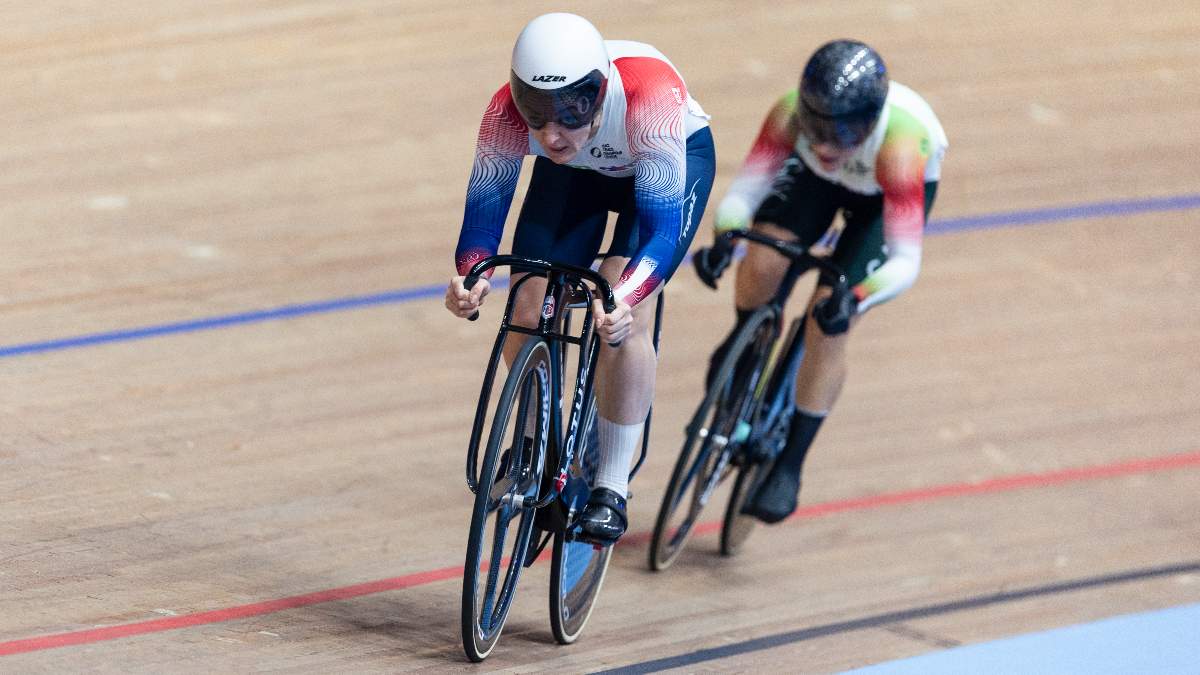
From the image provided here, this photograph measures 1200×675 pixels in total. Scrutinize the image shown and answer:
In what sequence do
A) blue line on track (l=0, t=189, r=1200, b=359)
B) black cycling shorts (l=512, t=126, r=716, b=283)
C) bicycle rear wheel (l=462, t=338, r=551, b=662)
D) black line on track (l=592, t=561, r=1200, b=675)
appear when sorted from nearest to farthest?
bicycle rear wheel (l=462, t=338, r=551, b=662) → black cycling shorts (l=512, t=126, r=716, b=283) → black line on track (l=592, t=561, r=1200, b=675) → blue line on track (l=0, t=189, r=1200, b=359)

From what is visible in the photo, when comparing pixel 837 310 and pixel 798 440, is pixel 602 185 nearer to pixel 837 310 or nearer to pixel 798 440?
pixel 837 310

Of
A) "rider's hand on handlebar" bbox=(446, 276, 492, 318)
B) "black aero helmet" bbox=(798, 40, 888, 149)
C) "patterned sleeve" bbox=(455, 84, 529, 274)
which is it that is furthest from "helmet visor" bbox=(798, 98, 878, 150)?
"rider's hand on handlebar" bbox=(446, 276, 492, 318)

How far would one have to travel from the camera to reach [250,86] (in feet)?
20.3

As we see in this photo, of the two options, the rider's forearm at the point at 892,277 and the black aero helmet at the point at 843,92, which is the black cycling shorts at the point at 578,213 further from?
the rider's forearm at the point at 892,277

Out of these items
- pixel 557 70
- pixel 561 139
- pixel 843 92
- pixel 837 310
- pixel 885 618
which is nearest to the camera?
pixel 557 70

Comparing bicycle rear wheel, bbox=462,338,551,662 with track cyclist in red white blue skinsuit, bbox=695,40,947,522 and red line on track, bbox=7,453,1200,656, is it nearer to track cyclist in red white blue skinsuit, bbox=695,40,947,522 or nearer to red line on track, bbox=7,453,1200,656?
red line on track, bbox=7,453,1200,656

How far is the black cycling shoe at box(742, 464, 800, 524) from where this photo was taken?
11.7ft

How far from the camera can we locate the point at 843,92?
3121 mm

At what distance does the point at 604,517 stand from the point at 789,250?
933 mm

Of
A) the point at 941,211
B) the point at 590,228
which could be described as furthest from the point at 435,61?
the point at 590,228

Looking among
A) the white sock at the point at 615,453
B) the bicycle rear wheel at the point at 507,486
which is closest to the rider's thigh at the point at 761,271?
the white sock at the point at 615,453

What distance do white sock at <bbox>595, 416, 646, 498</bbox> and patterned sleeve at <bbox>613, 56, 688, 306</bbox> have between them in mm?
386

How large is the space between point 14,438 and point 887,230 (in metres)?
2.42

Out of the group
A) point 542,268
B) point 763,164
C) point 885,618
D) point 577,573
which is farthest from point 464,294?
point 885,618
